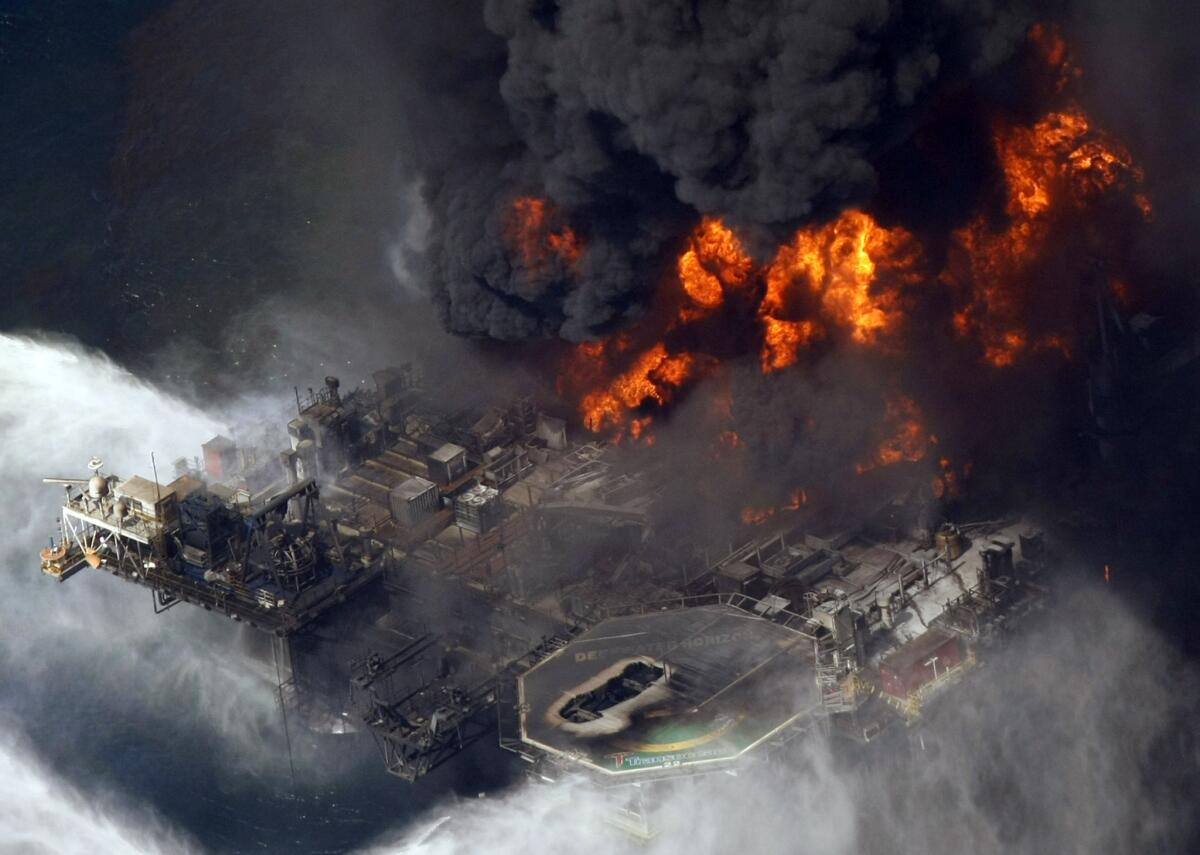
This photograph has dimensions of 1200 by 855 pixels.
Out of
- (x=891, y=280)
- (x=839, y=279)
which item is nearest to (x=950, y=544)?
(x=891, y=280)

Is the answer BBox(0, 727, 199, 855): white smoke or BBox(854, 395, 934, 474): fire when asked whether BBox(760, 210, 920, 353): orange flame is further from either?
BBox(0, 727, 199, 855): white smoke

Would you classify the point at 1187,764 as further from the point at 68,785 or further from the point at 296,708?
the point at 68,785

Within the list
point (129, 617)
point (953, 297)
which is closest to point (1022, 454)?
point (953, 297)

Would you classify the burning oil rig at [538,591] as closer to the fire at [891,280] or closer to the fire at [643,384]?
the fire at [643,384]

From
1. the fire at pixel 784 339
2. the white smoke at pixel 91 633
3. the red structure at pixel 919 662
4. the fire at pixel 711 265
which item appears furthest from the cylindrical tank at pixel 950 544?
the white smoke at pixel 91 633

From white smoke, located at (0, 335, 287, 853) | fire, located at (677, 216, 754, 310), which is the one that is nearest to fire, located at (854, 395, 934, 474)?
fire, located at (677, 216, 754, 310)
